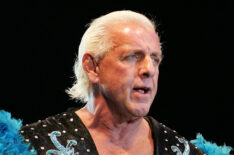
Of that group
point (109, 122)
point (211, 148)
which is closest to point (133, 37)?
point (109, 122)

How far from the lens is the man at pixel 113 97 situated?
6.85ft

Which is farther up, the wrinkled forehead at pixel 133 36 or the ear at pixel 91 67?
the wrinkled forehead at pixel 133 36

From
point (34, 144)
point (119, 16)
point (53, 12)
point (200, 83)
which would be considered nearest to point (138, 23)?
point (119, 16)

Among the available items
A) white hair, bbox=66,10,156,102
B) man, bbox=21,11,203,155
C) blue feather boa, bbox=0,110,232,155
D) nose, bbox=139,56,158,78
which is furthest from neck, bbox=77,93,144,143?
blue feather boa, bbox=0,110,232,155

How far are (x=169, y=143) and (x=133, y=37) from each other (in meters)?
0.63

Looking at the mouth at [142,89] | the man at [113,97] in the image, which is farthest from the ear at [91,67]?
the mouth at [142,89]

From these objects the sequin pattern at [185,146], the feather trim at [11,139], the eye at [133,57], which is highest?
the eye at [133,57]

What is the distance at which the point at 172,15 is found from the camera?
10.6 ft

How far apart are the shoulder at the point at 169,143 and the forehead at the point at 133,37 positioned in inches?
18.4

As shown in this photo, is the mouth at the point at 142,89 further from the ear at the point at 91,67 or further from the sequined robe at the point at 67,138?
the sequined robe at the point at 67,138

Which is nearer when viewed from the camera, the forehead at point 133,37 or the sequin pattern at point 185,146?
the forehead at point 133,37

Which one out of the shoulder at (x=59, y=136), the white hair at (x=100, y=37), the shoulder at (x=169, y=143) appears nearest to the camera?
the shoulder at (x=59, y=136)

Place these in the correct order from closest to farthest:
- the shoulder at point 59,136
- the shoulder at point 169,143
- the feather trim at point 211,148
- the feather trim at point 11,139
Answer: the feather trim at point 11,139 → the shoulder at point 59,136 → the shoulder at point 169,143 → the feather trim at point 211,148

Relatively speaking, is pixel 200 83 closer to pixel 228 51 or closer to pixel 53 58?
pixel 228 51
